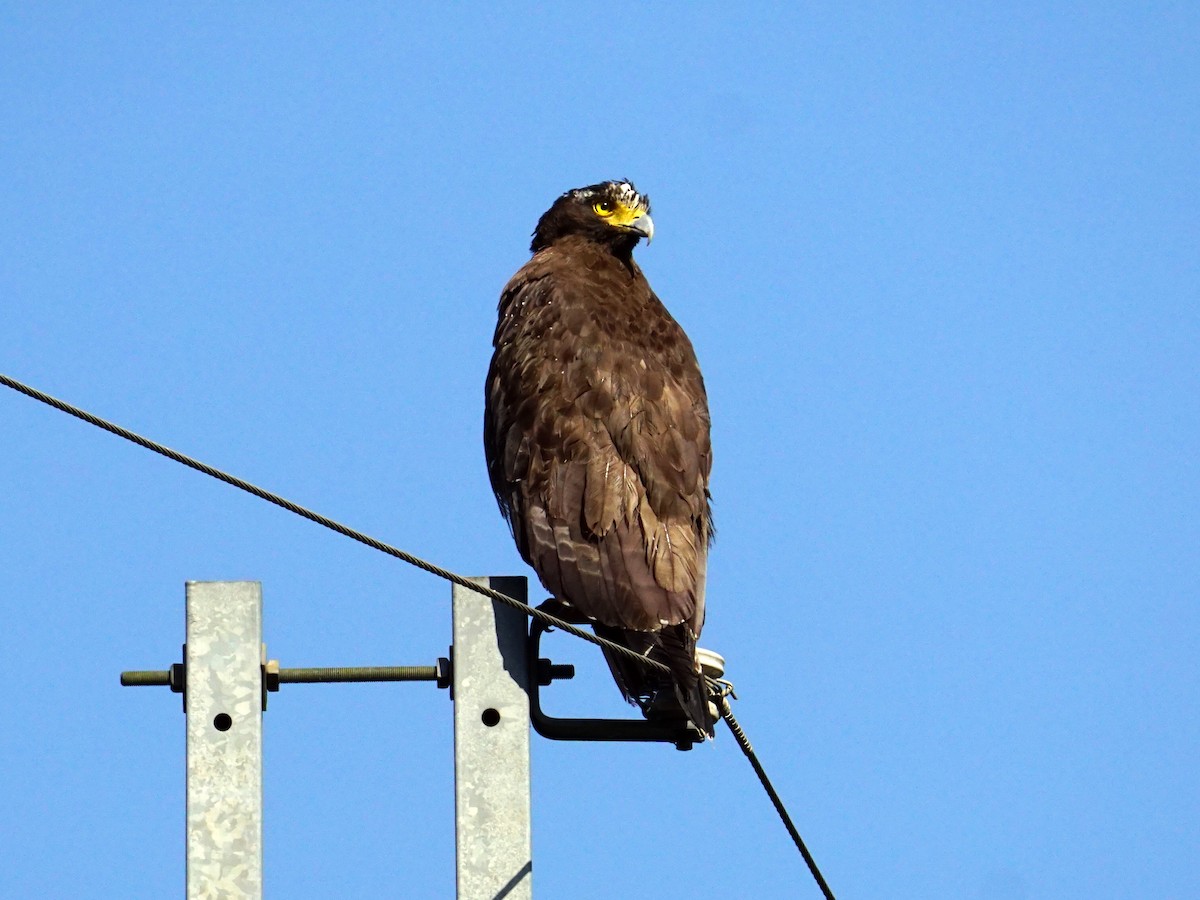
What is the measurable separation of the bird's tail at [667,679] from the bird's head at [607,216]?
10.6 ft

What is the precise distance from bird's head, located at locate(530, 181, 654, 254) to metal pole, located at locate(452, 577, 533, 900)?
4.12 m

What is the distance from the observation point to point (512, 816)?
16.8 feet

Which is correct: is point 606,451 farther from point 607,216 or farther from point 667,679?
point 607,216

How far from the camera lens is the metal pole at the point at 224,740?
4941mm

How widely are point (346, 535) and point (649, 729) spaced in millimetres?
1471

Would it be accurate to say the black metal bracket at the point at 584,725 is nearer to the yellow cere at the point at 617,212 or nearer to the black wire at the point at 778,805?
the black wire at the point at 778,805

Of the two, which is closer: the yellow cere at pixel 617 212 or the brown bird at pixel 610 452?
the brown bird at pixel 610 452

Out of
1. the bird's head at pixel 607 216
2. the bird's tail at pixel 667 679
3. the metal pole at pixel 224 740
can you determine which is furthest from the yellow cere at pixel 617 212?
the metal pole at pixel 224 740

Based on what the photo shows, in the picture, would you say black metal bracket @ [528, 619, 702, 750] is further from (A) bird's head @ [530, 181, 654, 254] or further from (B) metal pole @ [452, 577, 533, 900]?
(A) bird's head @ [530, 181, 654, 254]

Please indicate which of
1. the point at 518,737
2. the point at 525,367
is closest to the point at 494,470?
the point at 525,367

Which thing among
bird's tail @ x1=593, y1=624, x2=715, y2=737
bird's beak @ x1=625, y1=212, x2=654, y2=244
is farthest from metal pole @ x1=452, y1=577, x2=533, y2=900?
bird's beak @ x1=625, y1=212, x2=654, y2=244

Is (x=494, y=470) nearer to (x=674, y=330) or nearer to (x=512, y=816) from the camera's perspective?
(x=674, y=330)

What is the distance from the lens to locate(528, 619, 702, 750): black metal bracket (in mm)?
5410

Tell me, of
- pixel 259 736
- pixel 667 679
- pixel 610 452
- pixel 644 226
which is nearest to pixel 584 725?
pixel 667 679
